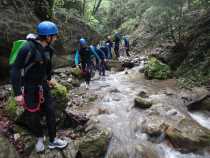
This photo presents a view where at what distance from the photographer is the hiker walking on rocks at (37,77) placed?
14.6 feet

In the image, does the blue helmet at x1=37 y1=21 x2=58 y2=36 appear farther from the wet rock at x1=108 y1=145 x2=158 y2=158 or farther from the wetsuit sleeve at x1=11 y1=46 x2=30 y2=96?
the wet rock at x1=108 y1=145 x2=158 y2=158

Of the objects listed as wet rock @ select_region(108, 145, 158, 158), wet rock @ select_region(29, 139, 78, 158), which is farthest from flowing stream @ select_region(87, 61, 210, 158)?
wet rock @ select_region(29, 139, 78, 158)

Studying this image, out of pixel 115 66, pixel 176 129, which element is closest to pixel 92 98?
pixel 176 129

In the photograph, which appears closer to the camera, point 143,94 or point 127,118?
point 127,118

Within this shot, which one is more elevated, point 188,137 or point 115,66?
point 188,137

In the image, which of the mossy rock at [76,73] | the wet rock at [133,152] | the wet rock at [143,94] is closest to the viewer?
the wet rock at [133,152]

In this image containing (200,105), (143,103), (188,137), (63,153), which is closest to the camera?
(63,153)

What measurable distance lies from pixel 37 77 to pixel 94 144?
2.36 metres

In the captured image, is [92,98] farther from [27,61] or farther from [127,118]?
[27,61]

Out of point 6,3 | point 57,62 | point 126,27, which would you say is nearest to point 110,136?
point 6,3

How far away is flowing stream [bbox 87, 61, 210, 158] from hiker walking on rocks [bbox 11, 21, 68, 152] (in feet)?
6.76

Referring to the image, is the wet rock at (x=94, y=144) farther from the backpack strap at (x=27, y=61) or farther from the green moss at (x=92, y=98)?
the green moss at (x=92, y=98)

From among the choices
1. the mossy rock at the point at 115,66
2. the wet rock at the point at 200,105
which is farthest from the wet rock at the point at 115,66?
the wet rock at the point at 200,105

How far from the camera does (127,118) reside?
27.7 ft
